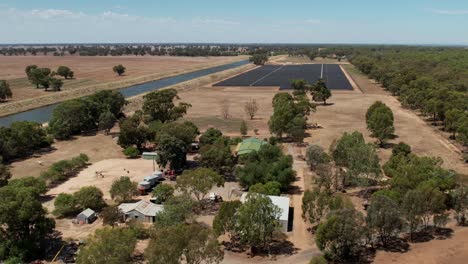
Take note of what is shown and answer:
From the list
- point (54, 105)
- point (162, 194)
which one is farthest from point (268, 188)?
point (54, 105)

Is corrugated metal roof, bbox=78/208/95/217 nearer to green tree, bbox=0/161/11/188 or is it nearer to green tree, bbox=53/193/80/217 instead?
green tree, bbox=53/193/80/217

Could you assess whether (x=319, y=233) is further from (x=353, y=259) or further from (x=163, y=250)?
(x=163, y=250)

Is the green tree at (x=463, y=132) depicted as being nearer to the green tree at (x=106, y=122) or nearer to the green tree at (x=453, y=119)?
the green tree at (x=453, y=119)

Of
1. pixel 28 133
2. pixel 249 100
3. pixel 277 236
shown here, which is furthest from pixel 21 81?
pixel 277 236

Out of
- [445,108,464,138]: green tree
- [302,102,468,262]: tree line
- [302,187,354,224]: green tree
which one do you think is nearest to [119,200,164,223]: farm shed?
[302,187,354,224]: green tree

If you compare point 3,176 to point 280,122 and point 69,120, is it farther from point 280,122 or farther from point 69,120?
point 280,122

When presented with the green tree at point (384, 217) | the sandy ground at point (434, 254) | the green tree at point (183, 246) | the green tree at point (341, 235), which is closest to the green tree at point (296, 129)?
the green tree at point (384, 217)

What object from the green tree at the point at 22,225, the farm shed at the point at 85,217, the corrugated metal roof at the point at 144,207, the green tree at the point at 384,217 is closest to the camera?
the green tree at the point at 22,225
